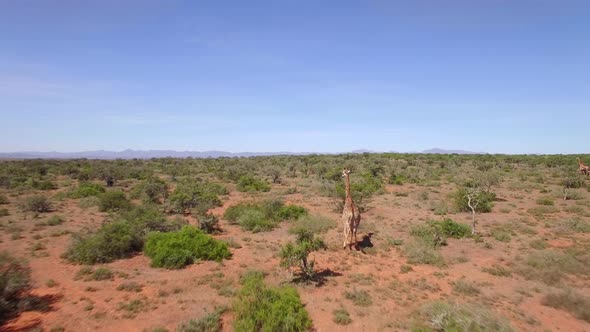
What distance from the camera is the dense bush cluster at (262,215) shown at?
1756cm

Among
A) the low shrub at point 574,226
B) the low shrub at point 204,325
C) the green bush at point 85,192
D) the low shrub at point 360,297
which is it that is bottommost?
the low shrub at point 360,297

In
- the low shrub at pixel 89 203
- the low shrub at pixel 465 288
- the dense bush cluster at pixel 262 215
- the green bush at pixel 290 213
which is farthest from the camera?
the low shrub at pixel 89 203

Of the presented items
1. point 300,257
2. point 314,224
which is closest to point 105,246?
point 300,257

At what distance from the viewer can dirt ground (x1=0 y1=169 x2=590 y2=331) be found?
27.3ft

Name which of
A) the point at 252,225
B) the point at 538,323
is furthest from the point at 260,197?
the point at 538,323

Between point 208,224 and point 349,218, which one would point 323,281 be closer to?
point 349,218

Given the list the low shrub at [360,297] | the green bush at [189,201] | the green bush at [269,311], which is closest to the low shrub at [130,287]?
the green bush at [269,311]

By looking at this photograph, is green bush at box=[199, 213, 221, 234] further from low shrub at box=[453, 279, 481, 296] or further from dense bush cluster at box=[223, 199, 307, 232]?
low shrub at box=[453, 279, 481, 296]

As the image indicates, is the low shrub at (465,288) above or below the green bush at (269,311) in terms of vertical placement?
below

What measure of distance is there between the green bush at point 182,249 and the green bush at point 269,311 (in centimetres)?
450

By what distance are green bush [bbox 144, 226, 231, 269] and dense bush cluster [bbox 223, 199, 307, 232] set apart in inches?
158

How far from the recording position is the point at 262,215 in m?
18.7

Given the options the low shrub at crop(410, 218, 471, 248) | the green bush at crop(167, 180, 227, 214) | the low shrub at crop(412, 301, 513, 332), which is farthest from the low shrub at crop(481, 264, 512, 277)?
the green bush at crop(167, 180, 227, 214)

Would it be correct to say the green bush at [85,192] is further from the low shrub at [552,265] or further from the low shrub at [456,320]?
the low shrub at [552,265]
